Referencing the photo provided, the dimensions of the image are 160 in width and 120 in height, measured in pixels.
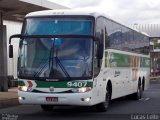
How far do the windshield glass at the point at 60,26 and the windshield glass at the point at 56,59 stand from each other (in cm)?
25

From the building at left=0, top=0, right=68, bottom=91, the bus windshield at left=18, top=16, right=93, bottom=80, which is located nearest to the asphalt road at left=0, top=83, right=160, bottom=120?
the bus windshield at left=18, top=16, right=93, bottom=80

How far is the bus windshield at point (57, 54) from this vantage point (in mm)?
14617

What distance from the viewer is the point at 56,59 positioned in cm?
1474

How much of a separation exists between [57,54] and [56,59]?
163 millimetres

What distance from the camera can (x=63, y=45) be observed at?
1487cm

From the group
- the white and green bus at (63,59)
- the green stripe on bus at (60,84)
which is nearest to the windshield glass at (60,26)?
the white and green bus at (63,59)

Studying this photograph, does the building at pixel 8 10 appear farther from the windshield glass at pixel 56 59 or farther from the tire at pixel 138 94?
the windshield glass at pixel 56 59

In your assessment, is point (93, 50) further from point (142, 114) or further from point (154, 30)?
point (154, 30)

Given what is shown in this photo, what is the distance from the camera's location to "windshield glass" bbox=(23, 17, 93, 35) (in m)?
15.1

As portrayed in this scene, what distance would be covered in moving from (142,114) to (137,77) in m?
7.27

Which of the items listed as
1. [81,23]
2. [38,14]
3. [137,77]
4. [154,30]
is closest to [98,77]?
[81,23]

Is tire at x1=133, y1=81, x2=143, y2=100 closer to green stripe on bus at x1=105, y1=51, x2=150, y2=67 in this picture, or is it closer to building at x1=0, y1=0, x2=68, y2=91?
green stripe on bus at x1=105, y1=51, x2=150, y2=67

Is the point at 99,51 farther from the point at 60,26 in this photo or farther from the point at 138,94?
the point at 138,94

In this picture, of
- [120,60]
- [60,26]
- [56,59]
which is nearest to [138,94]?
[120,60]
